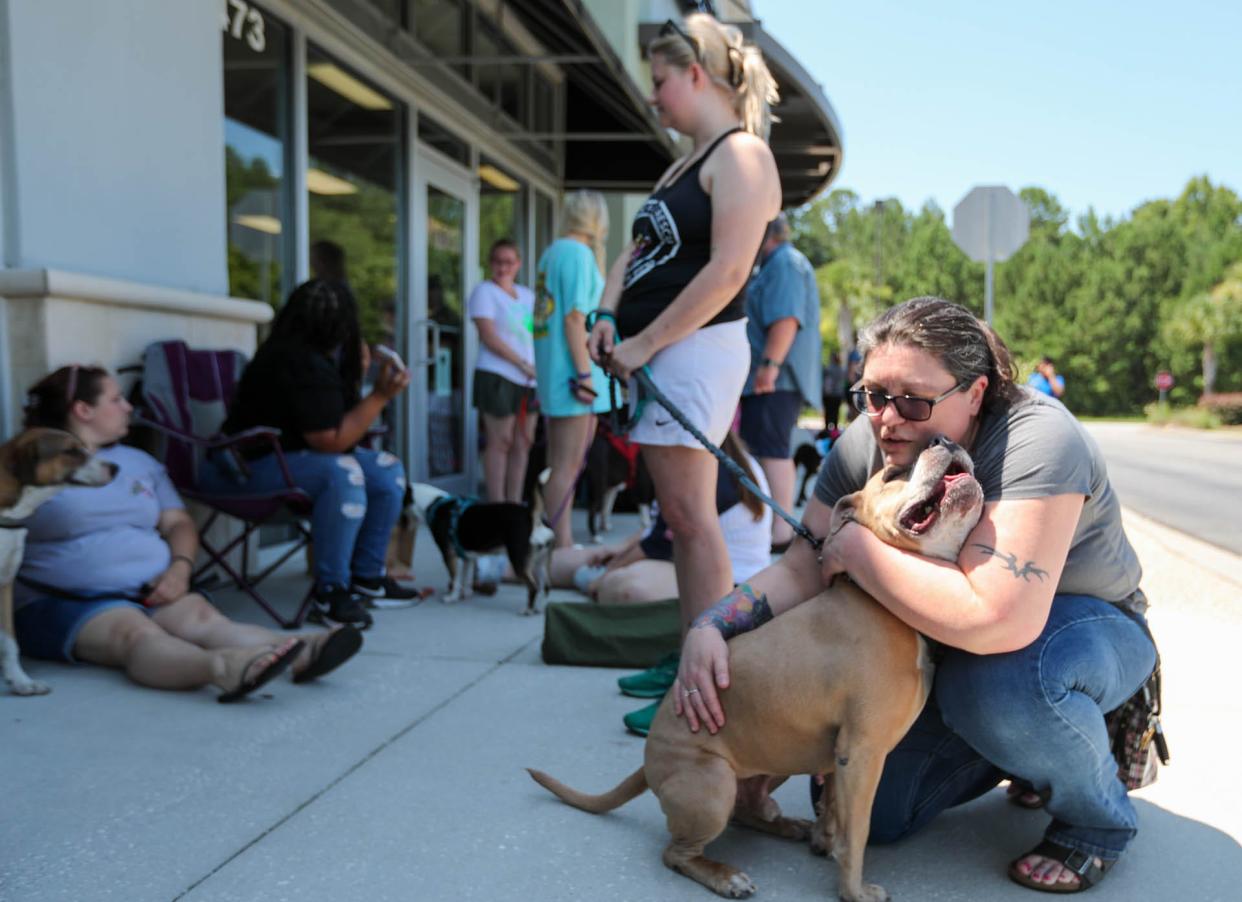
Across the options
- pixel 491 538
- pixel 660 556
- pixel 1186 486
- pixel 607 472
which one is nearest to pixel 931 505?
pixel 660 556

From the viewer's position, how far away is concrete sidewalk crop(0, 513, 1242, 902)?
2139mm

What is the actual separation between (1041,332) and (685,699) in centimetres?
5528

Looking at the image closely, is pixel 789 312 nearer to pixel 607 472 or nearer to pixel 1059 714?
Answer: pixel 607 472

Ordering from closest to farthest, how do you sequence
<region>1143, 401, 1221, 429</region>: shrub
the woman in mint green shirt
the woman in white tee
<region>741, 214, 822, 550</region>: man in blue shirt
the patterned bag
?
the patterned bag → the woman in mint green shirt → <region>741, 214, 822, 550</region>: man in blue shirt → the woman in white tee → <region>1143, 401, 1221, 429</region>: shrub

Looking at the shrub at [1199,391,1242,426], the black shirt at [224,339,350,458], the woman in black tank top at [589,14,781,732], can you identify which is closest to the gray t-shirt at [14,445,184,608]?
the black shirt at [224,339,350,458]

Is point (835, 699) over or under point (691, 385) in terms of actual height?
under

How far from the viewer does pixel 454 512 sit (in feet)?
16.5

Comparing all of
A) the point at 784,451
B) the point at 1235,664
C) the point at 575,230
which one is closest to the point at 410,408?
the point at 575,230

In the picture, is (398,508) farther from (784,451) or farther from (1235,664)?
(1235,664)

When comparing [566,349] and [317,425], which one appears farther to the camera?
[566,349]

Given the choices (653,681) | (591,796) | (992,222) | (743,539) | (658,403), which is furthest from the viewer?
(992,222)

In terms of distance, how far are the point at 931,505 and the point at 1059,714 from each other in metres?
0.52

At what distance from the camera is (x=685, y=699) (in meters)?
2.09

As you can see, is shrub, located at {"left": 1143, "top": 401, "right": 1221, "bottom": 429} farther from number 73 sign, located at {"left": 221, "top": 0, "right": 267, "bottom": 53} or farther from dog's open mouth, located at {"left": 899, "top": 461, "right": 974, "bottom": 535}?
dog's open mouth, located at {"left": 899, "top": 461, "right": 974, "bottom": 535}
